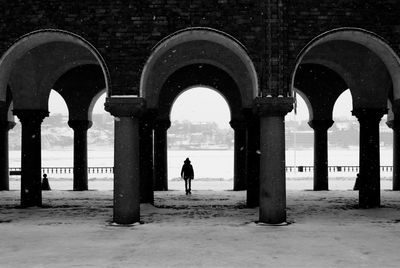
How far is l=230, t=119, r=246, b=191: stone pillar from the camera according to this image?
2070cm

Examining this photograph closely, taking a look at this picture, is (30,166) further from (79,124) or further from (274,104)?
(274,104)

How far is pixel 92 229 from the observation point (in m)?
11.0

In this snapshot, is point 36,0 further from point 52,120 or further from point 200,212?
point 52,120

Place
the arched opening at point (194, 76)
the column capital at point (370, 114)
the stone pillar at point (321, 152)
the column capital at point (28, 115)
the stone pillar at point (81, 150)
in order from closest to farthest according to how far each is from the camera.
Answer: the arched opening at point (194, 76) < the column capital at point (370, 114) < the column capital at point (28, 115) < the stone pillar at point (321, 152) < the stone pillar at point (81, 150)

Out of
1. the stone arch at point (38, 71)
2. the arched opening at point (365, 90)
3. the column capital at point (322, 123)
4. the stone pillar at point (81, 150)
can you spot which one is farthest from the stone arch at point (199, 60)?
the column capital at point (322, 123)

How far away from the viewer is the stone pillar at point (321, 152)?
20.5 meters

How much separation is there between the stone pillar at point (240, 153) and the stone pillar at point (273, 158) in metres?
8.87

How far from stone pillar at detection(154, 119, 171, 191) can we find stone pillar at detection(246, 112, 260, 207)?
265 inches

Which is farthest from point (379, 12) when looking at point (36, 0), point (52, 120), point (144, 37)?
→ point (52, 120)

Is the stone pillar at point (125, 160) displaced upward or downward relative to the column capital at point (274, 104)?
downward

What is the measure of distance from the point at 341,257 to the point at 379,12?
21.0 ft

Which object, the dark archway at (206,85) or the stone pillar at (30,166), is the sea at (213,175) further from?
the stone pillar at (30,166)

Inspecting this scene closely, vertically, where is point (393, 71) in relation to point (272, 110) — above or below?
above

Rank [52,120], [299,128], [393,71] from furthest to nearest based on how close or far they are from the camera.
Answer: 1. [299,128]
2. [52,120]
3. [393,71]
